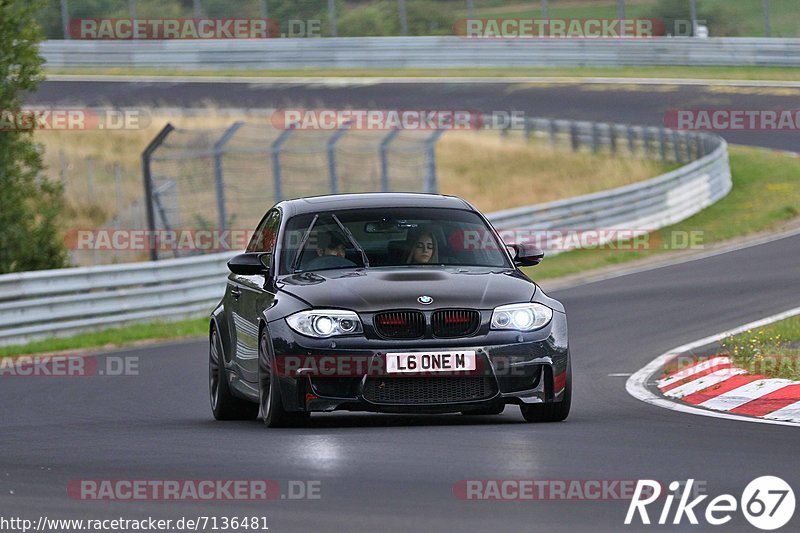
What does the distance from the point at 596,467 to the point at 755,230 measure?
2021cm

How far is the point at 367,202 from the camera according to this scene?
10.5 m

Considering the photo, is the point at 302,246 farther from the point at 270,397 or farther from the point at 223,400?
the point at 223,400

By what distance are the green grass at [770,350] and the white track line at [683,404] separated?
1.86 feet

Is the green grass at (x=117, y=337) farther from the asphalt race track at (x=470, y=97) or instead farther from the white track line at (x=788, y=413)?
the asphalt race track at (x=470, y=97)

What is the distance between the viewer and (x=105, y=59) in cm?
4878

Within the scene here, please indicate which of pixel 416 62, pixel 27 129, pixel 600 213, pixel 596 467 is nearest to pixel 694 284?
pixel 600 213

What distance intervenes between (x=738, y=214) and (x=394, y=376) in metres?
20.8

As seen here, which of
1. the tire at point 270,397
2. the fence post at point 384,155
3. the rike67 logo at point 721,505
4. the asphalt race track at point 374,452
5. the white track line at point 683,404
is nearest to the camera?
the rike67 logo at point 721,505

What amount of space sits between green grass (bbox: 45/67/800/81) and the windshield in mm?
33364

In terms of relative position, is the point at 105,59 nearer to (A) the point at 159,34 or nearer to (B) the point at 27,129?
(A) the point at 159,34

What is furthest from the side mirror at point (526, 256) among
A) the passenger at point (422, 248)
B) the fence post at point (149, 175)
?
the fence post at point (149, 175)

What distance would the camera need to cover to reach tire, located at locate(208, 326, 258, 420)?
1100cm

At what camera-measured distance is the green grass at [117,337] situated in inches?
723

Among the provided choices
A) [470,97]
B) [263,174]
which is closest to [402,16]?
[470,97]
